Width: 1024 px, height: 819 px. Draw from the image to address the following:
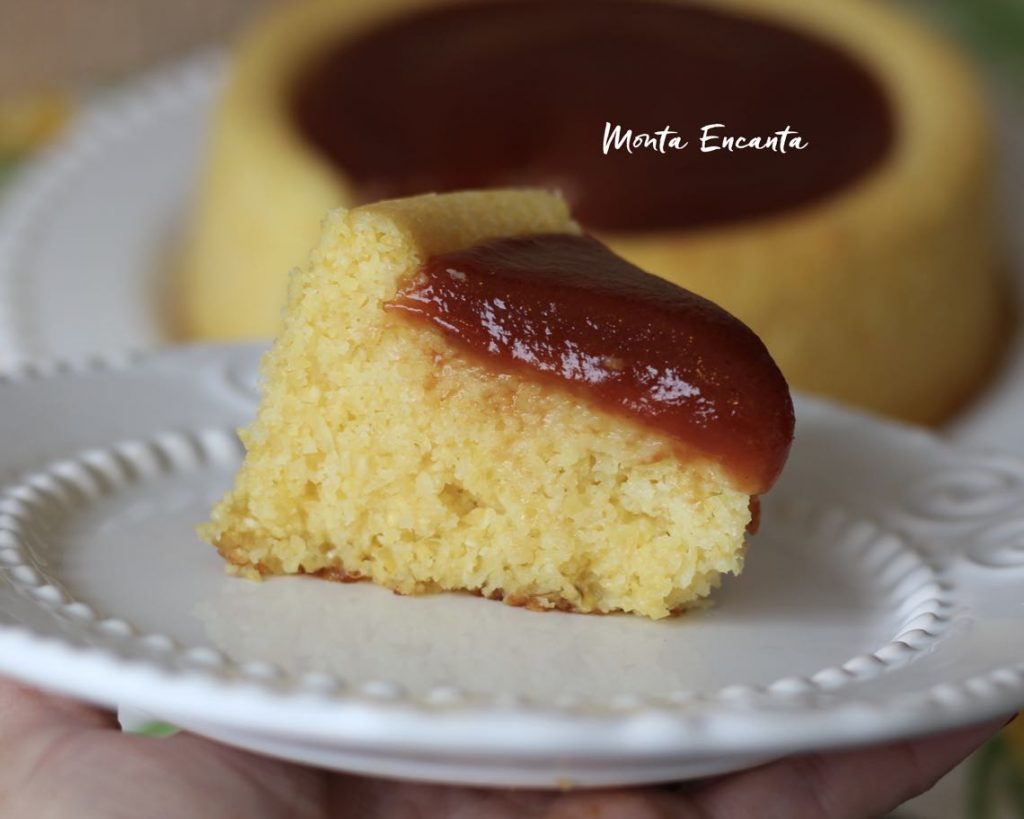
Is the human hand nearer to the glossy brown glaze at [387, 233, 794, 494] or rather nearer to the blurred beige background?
the glossy brown glaze at [387, 233, 794, 494]

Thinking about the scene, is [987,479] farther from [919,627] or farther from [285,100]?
[285,100]

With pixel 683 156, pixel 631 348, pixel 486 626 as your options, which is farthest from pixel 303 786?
pixel 683 156

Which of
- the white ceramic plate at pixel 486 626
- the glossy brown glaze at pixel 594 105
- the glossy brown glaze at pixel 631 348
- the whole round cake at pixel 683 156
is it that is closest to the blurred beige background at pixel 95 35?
the whole round cake at pixel 683 156

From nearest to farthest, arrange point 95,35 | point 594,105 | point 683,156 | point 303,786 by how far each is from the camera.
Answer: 1. point 303,786
2. point 683,156
3. point 594,105
4. point 95,35

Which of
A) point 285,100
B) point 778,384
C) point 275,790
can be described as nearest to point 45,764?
point 275,790

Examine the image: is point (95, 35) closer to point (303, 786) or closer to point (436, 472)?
point (436, 472)

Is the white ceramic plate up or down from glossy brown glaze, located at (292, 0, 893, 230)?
down

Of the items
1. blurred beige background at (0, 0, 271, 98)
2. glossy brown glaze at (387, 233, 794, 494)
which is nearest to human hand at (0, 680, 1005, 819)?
glossy brown glaze at (387, 233, 794, 494)

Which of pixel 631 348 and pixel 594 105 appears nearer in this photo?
pixel 631 348
